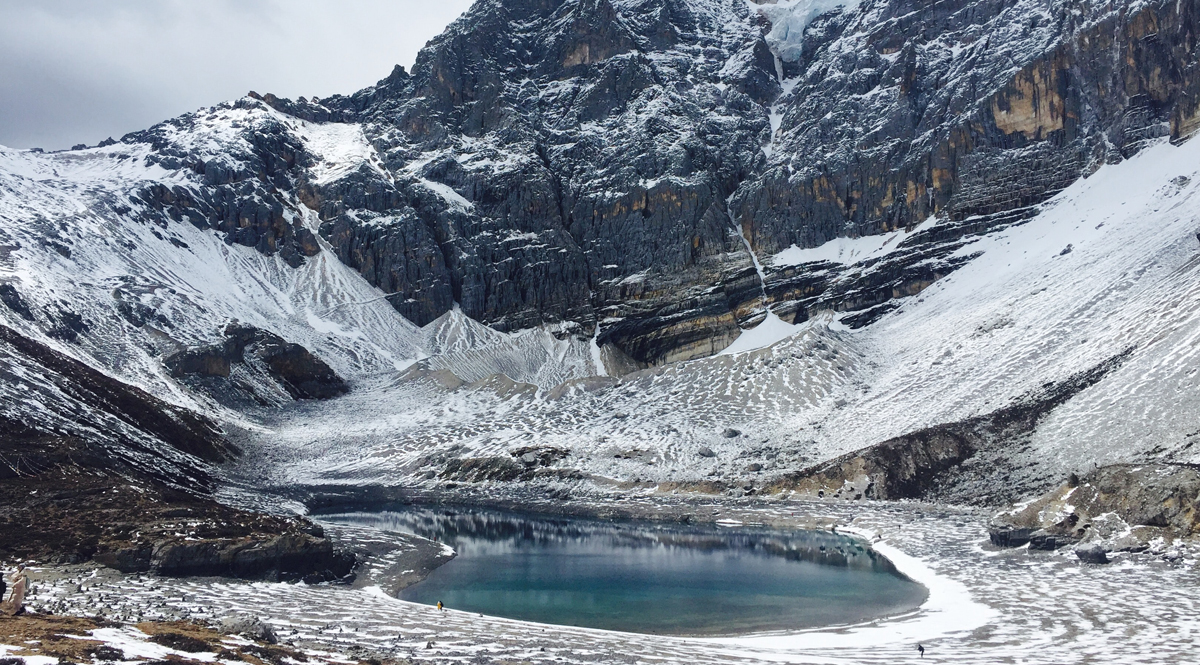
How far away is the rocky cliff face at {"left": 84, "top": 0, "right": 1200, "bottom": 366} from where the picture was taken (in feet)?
444

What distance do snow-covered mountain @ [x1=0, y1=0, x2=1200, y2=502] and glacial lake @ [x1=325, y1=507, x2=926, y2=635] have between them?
21359 millimetres

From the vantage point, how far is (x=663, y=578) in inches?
1937

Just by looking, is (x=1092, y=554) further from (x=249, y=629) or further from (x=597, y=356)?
(x=597, y=356)

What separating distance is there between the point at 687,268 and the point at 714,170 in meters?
26.6

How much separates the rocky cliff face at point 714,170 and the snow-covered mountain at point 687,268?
633 millimetres

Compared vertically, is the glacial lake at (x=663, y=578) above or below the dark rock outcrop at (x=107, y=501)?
below

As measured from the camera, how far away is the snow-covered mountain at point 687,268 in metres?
87.4

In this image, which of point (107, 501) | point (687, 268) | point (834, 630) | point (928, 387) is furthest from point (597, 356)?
point (834, 630)

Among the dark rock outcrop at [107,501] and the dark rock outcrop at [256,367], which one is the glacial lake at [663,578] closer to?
the dark rock outcrop at [107,501]

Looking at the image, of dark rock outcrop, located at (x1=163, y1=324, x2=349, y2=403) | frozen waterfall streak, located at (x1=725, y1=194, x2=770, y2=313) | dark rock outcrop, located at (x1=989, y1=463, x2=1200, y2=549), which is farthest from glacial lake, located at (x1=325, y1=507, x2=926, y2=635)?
frozen waterfall streak, located at (x1=725, y1=194, x2=770, y2=313)

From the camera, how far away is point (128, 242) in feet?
476

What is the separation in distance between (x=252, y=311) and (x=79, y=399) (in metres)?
77.4

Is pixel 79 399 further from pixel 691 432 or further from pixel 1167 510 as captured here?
pixel 1167 510

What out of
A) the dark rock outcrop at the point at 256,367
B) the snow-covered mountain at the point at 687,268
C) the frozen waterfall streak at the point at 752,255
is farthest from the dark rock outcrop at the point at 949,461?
the dark rock outcrop at the point at 256,367
